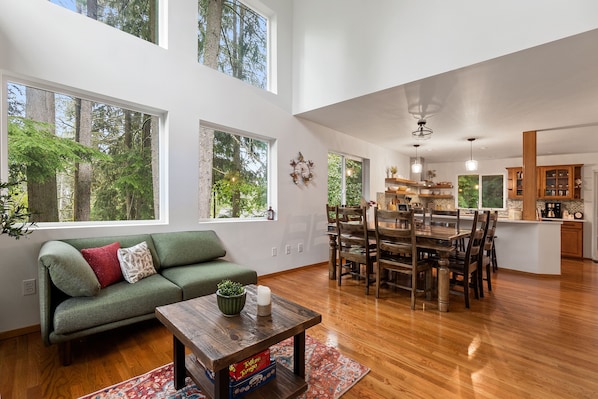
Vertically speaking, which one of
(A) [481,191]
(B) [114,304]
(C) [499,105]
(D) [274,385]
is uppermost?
(C) [499,105]

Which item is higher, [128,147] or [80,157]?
[128,147]

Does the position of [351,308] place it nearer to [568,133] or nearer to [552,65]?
[552,65]

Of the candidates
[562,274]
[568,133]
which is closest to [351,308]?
[562,274]

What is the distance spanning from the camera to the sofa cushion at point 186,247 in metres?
2.91

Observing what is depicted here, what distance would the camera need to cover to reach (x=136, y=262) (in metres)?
2.55

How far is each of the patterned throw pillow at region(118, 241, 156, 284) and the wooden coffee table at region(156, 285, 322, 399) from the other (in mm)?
965

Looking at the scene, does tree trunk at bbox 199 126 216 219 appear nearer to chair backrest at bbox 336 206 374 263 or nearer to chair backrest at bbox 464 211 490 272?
chair backrest at bbox 336 206 374 263

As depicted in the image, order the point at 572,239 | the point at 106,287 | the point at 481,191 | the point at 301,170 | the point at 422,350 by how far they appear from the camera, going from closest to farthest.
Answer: the point at 422,350 < the point at 106,287 < the point at 301,170 < the point at 572,239 < the point at 481,191

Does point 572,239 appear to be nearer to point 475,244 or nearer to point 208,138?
point 475,244

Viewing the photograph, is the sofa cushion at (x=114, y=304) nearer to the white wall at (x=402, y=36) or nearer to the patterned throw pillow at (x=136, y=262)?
the patterned throw pillow at (x=136, y=262)

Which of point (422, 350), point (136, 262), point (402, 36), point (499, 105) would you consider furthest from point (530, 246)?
point (136, 262)

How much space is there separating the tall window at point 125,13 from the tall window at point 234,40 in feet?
1.85

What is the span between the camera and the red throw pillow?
2332 millimetres

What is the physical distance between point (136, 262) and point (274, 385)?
1.73 meters
